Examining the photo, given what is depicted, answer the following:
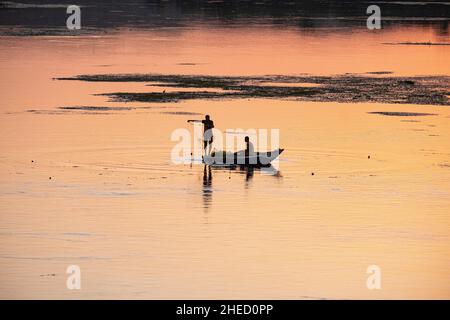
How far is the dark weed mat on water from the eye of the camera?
41.4 m

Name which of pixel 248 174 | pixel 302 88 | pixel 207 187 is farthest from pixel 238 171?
pixel 302 88

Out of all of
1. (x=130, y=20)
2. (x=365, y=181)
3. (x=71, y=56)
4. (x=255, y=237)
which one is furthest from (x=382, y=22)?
(x=255, y=237)

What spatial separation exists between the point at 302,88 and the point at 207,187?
16.7m

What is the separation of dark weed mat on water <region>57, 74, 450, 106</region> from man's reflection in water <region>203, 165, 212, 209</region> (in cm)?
1134

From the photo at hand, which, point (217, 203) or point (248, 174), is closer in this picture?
point (217, 203)

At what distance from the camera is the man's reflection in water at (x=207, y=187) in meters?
26.2

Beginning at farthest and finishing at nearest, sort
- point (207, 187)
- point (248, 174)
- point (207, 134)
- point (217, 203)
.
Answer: point (207, 134)
point (248, 174)
point (207, 187)
point (217, 203)

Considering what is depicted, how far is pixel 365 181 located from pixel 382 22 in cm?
5083

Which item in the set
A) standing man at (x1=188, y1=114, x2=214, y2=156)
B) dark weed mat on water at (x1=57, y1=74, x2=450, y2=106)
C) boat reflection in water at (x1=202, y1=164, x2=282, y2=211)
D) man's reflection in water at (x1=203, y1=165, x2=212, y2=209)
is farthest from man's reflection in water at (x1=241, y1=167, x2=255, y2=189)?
dark weed mat on water at (x1=57, y1=74, x2=450, y2=106)

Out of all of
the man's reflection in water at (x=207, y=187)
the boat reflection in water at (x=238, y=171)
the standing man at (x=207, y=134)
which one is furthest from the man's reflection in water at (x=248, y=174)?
the standing man at (x=207, y=134)

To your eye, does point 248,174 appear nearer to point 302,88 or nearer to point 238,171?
point 238,171

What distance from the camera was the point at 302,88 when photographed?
144 ft

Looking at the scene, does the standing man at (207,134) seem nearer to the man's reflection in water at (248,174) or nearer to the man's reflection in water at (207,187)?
the man's reflection in water at (207,187)

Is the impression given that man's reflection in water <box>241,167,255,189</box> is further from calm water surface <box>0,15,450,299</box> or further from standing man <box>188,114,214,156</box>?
standing man <box>188,114,214,156</box>
